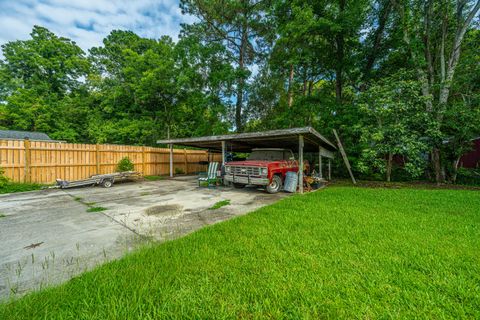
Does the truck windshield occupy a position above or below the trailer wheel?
above

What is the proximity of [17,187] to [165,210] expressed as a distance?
755 cm

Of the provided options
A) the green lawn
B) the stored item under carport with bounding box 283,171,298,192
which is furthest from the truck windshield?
the green lawn

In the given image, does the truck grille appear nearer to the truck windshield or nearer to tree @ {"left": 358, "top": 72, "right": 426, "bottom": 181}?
the truck windshield

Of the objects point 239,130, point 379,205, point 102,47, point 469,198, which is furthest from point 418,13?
point 102,47

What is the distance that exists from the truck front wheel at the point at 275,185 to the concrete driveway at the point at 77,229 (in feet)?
4.61

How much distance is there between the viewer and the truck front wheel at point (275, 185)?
7.23 meters

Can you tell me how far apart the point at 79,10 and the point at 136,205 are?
9780 mm

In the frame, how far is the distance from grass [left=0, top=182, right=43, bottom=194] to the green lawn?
348 inches

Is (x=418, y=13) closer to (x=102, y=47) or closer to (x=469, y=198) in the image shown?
(x=469, y=198)

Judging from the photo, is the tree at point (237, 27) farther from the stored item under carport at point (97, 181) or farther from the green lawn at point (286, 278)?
the green lawn at point (286, 278)

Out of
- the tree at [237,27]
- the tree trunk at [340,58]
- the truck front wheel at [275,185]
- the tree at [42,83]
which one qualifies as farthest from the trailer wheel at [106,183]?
the tree at [42,83]

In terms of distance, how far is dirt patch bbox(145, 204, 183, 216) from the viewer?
4.47 m

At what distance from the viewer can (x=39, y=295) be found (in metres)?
1.69

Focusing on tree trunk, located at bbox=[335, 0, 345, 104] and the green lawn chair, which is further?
tree trunk, located at bbox=[335, 0, 345, 104]
